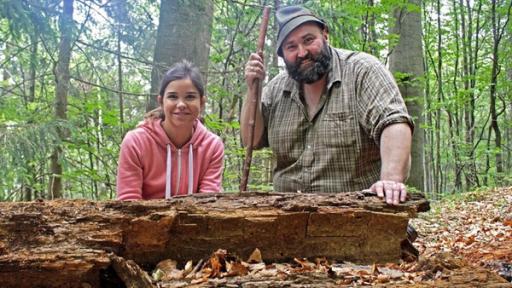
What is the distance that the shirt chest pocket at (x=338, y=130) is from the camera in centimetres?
373

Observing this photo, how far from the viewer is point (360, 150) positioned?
3.72m

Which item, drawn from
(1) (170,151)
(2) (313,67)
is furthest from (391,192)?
(1) (170,151)

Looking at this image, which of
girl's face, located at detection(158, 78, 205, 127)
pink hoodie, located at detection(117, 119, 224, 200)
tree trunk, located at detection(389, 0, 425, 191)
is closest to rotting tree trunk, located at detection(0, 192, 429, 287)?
pink hoodie, located at detection(117, 119, 224, 200)

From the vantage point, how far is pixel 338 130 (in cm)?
376

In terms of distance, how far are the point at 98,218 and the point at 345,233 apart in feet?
4.01

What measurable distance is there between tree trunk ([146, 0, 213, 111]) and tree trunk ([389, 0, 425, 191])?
13.3 ft

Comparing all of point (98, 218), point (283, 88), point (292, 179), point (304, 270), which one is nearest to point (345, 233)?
point (304, 270)

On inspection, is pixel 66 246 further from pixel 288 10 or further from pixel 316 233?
pixel 288 10

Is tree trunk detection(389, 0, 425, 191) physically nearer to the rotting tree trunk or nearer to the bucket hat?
the bucket hat

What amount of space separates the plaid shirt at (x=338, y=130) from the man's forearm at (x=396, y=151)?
0.17m

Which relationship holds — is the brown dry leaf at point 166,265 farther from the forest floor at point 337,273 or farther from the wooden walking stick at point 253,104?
the wooden walking stick at point 253,104

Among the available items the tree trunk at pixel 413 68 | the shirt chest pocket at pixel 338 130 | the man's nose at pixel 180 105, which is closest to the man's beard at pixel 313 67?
the shirt chest pocket at pixel 338 130

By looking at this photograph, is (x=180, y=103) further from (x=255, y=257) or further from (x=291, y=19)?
(x=255, y=257)

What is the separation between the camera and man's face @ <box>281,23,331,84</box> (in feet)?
12.6
